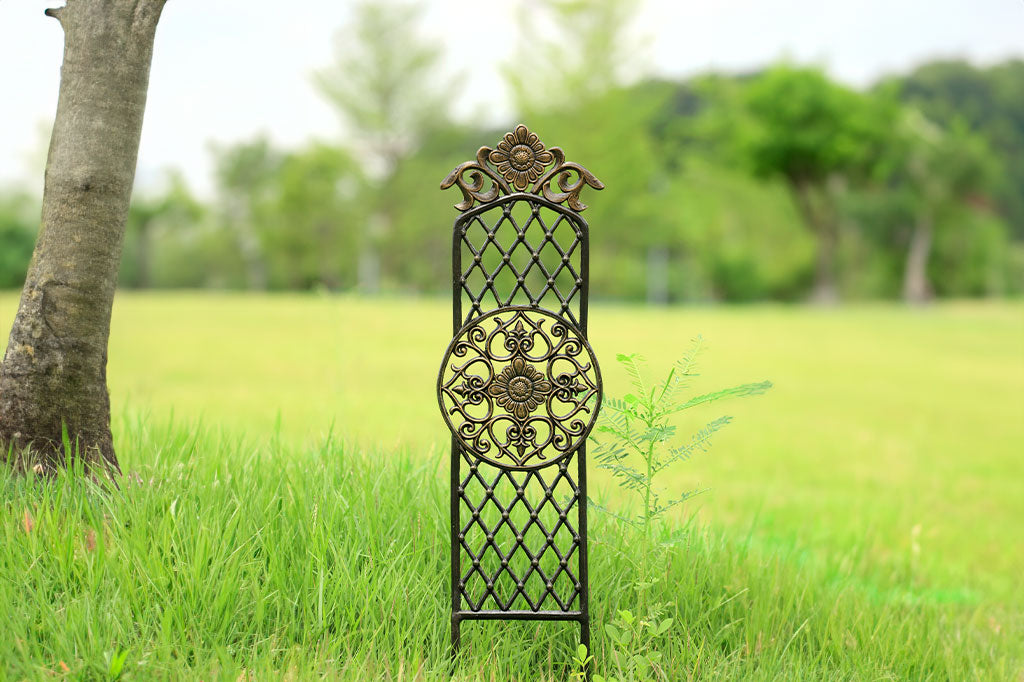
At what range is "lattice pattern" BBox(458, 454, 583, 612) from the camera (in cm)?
225

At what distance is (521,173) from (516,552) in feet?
4.03

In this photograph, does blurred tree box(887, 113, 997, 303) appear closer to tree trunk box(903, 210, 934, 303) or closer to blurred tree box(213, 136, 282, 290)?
tree trunk box(903, 210, 934, 303)

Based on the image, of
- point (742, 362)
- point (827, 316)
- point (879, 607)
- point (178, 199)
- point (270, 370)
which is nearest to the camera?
point (879, 607)

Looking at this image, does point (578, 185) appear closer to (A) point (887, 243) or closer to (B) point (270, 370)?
(B) point (270, 370)

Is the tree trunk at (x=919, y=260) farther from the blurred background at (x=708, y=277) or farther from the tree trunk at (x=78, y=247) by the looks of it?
the tree trunk at (x=78, y=247)

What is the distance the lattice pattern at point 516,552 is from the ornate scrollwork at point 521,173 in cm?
79

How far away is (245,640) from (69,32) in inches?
86.7

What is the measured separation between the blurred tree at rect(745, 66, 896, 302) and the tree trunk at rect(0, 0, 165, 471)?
106 feet

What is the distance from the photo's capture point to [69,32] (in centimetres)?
274

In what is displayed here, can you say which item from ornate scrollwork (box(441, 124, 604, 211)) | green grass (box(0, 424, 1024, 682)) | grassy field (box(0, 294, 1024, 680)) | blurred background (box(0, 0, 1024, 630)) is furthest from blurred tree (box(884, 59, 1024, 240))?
ornate scrollwork (box(441, 124, 604, 211))

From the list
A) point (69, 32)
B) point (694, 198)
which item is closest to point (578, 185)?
point (69, 32)

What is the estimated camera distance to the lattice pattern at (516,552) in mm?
2246

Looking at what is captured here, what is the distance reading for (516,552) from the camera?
8.32 ft

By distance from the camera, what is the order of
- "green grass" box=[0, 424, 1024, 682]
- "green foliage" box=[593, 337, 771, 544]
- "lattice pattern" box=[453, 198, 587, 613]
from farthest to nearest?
"green foliage" box=[593, 337, 771, 544]
"lattice pattern" box=[453, 198, 587, 613]
"green grass" box=[0, 424, 1024, 682]
